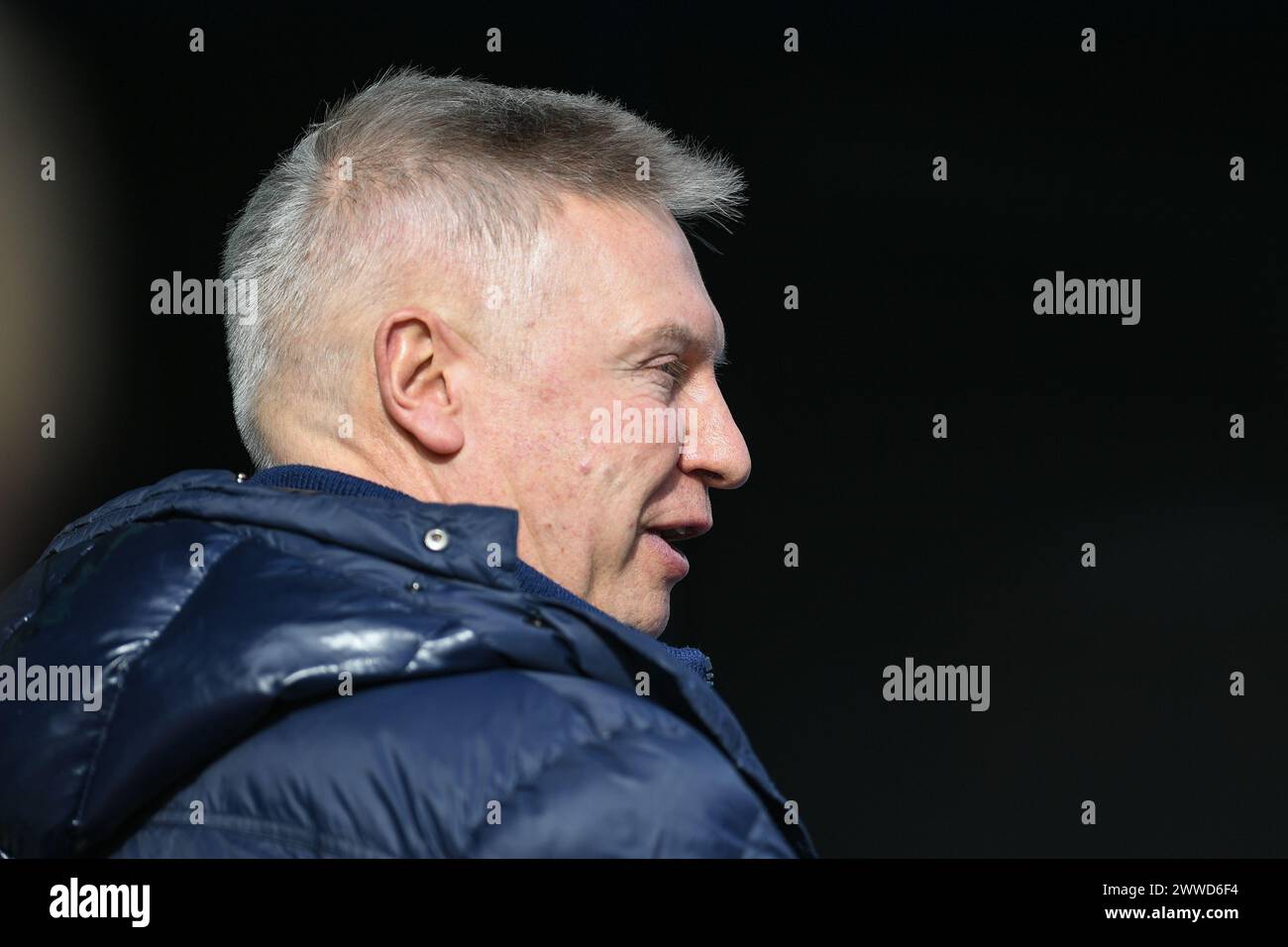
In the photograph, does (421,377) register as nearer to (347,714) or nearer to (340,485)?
(340,485)

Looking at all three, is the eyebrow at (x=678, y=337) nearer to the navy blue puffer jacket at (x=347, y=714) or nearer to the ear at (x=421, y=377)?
the ear at (x=421, y=377)

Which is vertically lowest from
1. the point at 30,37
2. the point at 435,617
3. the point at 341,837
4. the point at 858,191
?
the point at 341,837

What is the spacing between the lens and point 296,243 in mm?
1554

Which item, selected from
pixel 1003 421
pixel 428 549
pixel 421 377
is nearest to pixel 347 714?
pixel 428 549

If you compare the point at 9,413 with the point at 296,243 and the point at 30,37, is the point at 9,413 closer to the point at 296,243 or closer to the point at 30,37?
the point at 30,37

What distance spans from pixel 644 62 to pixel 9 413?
4.90 feet

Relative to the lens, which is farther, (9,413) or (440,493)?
(9,413)

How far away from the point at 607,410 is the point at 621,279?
144mm

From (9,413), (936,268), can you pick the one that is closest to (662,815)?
(9,413)

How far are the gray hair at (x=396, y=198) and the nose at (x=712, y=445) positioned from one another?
25cm

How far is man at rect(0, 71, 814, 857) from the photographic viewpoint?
0.99 metres

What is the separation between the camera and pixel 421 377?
57.0 inches

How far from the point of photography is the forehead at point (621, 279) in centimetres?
148

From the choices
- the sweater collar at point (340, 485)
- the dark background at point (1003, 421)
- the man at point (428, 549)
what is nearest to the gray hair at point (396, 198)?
the man at point (428, 549)
